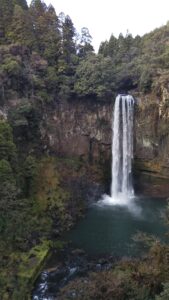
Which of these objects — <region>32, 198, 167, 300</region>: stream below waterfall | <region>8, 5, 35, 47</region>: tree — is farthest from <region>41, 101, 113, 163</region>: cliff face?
<region>8, 5, 35, 47</region>: tree

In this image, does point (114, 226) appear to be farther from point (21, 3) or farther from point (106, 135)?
point (21, 3)

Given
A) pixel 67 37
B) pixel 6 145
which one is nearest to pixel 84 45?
pixel 67 37

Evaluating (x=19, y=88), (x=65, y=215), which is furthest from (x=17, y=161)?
(x=19, y=88)

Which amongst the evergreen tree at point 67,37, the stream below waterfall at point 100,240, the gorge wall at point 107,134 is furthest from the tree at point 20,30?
the stream below waterfall at point 100,240

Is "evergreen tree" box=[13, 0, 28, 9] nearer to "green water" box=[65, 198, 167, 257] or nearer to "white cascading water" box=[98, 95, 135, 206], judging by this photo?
"white cascading water" box=[98, 95, 135, 206]

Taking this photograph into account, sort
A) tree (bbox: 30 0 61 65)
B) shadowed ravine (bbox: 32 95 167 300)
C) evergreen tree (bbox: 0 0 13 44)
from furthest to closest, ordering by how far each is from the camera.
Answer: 1. tree (bbox: 30 0 61 65)
2. evergreen tree (bbox: 0 0 13 44)
3. shadowed ravine (bbox: 32 95 167 300)

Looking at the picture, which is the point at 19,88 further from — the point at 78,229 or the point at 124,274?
the point at 124,274
